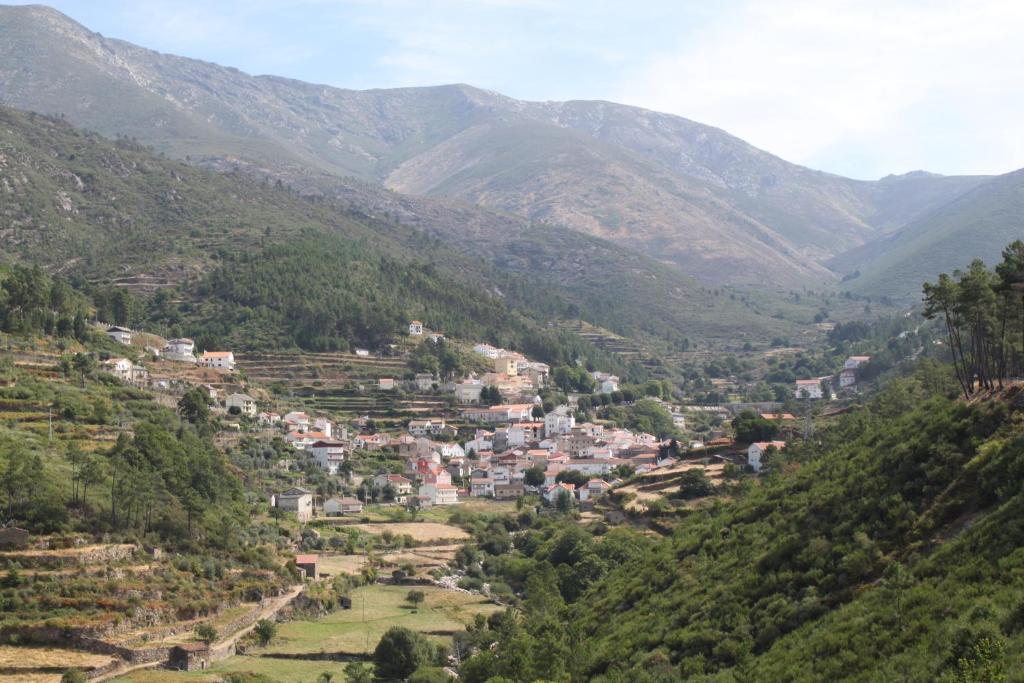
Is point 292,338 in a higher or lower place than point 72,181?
lower

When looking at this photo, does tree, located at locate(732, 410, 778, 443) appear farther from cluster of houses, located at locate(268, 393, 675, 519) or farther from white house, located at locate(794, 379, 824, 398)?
white house, located at locate(794, 379, 824, 398)

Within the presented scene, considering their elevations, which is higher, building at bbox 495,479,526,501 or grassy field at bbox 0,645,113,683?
grassy field at bbox 0,645,113,683

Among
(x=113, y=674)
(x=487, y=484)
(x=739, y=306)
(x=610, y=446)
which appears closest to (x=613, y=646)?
(x=113, y=674)

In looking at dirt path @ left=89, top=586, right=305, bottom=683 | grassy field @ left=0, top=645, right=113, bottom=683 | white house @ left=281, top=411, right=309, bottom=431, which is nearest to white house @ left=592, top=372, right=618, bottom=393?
white house @ left=281, top=411, right=309, bottom=431

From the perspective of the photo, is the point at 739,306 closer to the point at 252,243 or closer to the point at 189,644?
the point at 252,243

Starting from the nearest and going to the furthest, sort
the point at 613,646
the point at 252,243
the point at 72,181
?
the point at 613,646 < the point at 252,243 < the point at 72,181

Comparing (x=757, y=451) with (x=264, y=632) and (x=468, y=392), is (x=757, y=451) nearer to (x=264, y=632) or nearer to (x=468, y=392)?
(x=264, y=632)
